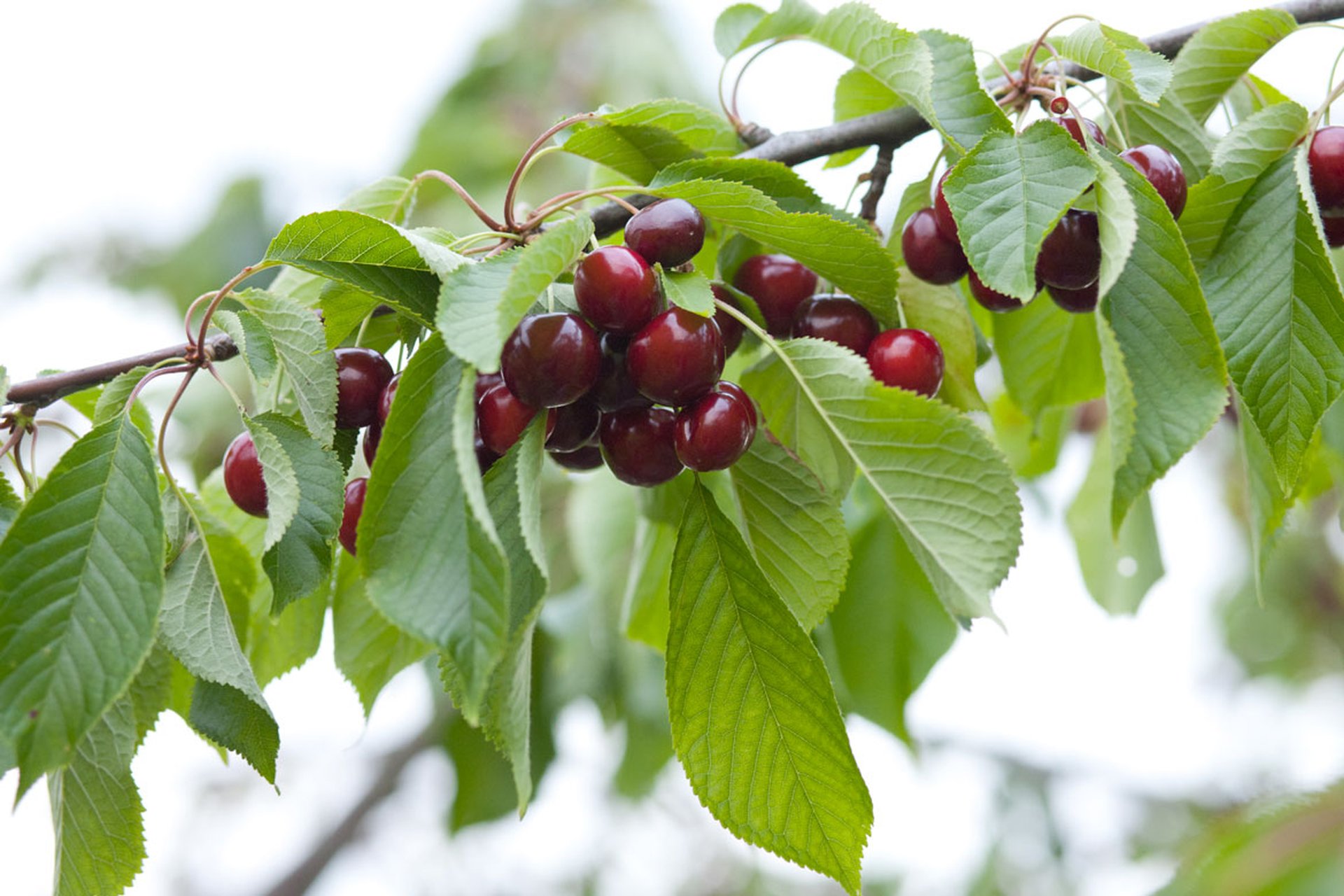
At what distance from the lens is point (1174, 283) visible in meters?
0.97

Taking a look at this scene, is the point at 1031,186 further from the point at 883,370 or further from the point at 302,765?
the point at 302,765

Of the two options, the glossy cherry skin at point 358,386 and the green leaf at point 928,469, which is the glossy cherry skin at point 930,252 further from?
the glossy cherry skin at point 358,386

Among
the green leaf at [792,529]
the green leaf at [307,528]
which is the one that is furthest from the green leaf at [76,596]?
the green leaf at [792,529]

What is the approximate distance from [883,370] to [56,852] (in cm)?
101

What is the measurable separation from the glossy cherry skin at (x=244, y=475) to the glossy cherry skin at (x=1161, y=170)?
36.4 inches

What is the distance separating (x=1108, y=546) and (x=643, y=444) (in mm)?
1194

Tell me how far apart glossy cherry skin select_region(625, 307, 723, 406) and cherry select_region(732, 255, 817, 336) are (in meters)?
0.26

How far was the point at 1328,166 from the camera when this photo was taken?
1.12 meters

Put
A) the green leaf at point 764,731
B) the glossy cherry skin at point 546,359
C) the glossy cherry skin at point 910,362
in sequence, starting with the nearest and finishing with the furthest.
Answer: the glossy cherry skin at point 546,359 < the green leaf at point 764,731 < the glossy cherry skin at point 910,362

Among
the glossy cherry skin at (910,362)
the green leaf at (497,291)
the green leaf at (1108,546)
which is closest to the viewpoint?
the green leaf at (497,291)

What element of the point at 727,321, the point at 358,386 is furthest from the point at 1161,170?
the point at 358,386

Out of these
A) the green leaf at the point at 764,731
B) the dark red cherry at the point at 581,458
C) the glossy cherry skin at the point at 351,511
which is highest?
the glossy cherry skin at the point at 351,511

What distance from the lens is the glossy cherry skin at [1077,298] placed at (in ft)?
3.80

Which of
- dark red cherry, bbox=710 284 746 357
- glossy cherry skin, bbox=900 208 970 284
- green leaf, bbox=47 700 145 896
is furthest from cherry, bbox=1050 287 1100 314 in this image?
green leaf, bbox=47 700 145 896
